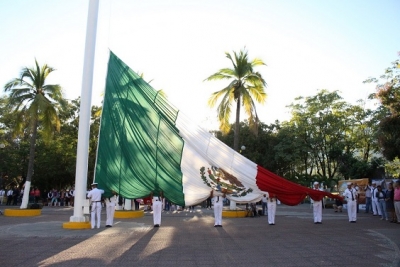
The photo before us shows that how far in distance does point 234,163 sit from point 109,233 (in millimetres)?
4633

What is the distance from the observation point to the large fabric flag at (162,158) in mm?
12695

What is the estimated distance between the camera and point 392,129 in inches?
819

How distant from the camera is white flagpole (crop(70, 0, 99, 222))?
558 inches

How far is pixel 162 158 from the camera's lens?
13.3 m

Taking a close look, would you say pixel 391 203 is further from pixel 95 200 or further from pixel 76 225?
pixel 76 225

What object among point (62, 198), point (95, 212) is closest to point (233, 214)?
point (95, 212)

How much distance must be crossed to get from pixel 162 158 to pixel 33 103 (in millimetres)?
10363

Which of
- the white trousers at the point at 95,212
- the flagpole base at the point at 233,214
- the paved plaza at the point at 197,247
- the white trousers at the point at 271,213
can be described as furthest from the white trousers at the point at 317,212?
the white trousers at the point at 95,212

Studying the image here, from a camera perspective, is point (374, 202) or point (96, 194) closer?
point (96, 194)

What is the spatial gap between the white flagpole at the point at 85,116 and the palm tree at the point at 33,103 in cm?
695

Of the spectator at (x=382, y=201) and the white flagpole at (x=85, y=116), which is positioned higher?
the white flagpole at (x=85, y=116)

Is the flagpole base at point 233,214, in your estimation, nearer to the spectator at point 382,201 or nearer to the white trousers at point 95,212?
the spectator at point 382,201

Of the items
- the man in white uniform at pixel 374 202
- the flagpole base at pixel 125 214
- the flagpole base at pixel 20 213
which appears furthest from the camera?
the man in white uniform at pixel 374 202

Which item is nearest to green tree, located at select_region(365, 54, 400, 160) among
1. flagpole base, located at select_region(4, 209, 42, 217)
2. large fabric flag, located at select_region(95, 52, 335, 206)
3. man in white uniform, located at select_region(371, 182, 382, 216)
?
man in white uniform, located at select_region(371, 182, 382, 216)
